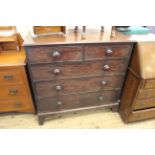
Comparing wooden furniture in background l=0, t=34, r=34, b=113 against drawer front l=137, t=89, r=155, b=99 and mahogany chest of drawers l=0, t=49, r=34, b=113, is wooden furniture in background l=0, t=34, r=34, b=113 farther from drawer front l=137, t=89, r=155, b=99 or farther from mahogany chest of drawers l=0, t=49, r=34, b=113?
drawer front l=137, t=89, r=155, b=99

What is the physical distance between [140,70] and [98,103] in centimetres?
62

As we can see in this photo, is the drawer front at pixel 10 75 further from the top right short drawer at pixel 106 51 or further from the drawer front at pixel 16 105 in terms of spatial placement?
the top right short drawer at pixel 106 51

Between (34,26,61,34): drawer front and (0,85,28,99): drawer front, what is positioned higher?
(34,26,61,34): drawer front

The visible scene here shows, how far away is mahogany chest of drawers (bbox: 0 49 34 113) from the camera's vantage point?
1303mm

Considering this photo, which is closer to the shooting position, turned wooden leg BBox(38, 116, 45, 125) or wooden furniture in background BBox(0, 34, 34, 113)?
wooden furniture in background BBox(0, 34, 34, 113)

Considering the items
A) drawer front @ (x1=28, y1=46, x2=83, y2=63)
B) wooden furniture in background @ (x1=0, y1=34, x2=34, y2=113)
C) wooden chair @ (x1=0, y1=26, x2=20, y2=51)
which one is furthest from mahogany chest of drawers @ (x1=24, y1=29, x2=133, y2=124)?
wooden chair @ (x1=0, y1=26, x2=20, y2=51)

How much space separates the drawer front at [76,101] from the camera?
1.48 meters

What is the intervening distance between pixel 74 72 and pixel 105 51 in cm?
34

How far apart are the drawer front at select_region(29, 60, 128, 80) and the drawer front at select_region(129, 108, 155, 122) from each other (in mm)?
507

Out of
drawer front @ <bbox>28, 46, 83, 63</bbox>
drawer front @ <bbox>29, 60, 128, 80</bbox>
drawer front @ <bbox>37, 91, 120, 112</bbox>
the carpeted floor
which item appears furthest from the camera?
the carpeted floor

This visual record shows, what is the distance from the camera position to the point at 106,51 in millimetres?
1246

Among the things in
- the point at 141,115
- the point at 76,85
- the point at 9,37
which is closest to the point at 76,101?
the point at 76,85
